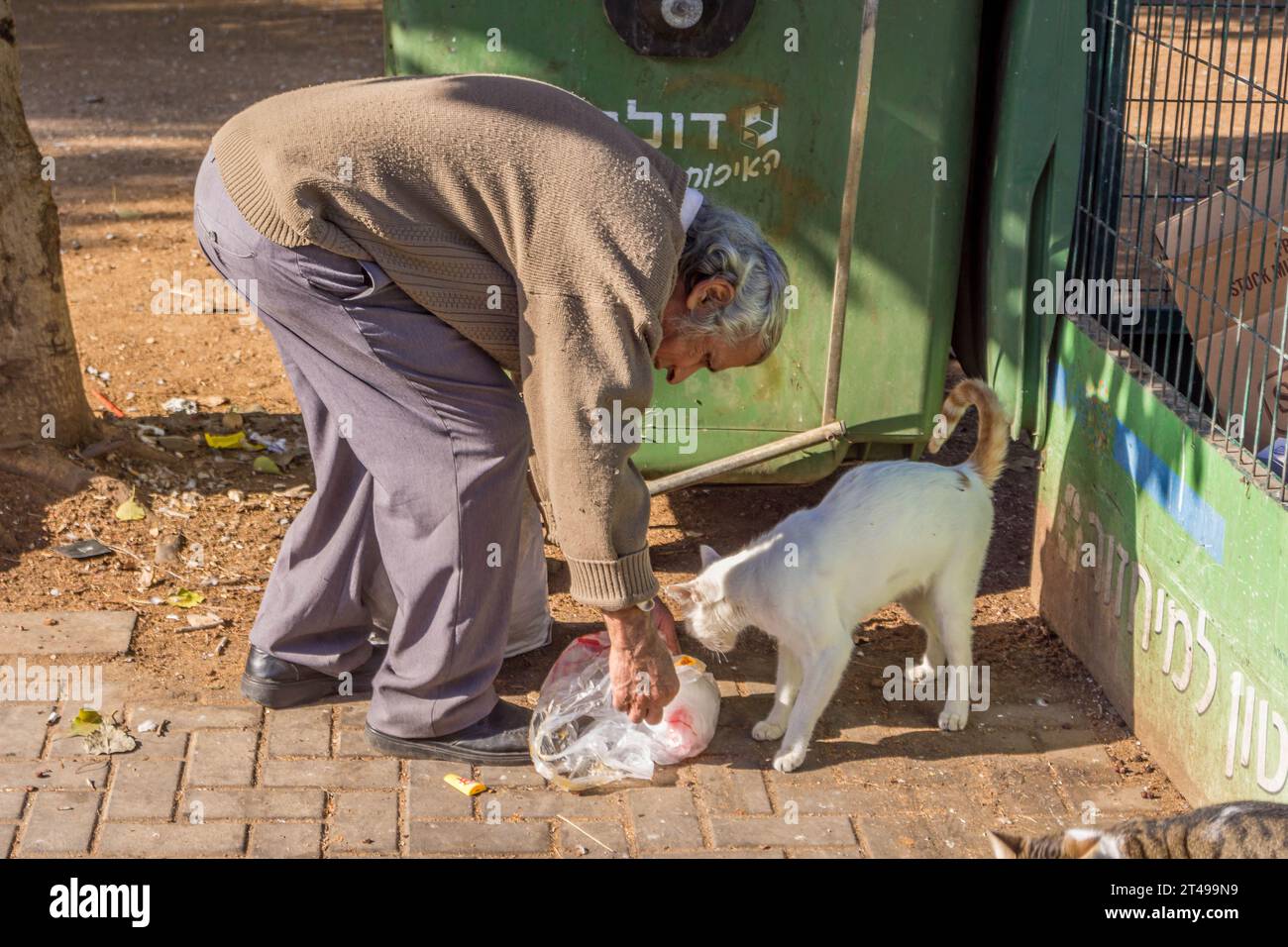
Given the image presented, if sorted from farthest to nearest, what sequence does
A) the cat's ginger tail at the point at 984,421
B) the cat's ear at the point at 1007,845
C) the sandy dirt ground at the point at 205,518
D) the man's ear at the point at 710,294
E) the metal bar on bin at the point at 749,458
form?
1. the metal bar on bin at the point at 749,458
2. the sandy dirt ground at the point at 205,518
3. the cat's ginger tail at the point at 984,421
4. the man's ear at the point at 710,294
5. the cat's ear at the point at 1007,845

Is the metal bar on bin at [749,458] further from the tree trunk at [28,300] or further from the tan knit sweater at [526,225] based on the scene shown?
the tree trunk at [28,300]

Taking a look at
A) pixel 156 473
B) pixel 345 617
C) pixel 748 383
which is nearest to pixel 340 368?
pixel 345 617

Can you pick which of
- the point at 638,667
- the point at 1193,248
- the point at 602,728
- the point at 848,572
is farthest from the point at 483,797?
the point at 1193,248

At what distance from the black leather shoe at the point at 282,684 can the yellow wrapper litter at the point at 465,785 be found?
0.47 meters

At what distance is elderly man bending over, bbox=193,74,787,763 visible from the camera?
276cm

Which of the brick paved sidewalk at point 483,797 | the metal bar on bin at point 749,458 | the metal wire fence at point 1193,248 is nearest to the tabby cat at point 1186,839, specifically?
the brick paved sidewalk at point 483,797

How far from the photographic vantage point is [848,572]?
3547 mm

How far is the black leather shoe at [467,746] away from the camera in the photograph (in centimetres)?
344

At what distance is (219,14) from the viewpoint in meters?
12.6

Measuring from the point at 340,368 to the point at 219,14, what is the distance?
10.6 m

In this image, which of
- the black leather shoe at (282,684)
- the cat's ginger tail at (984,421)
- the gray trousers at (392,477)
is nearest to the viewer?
the gray trousers at (392,477)

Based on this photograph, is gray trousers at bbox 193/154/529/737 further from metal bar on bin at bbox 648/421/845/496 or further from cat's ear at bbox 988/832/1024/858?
cat's ear at bbox 988/832/1024/858
